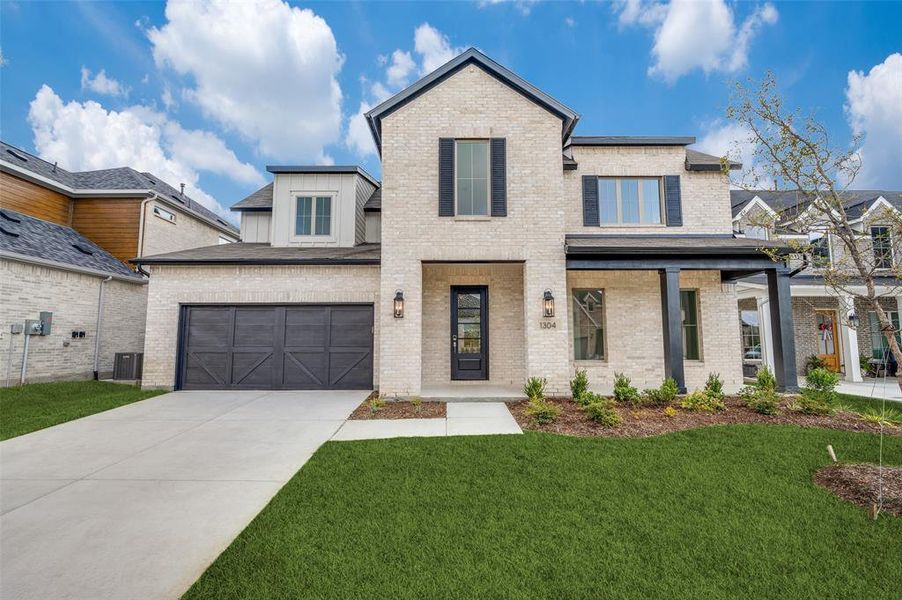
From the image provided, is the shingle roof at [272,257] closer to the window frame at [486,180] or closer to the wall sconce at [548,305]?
the window frame at [486,180]

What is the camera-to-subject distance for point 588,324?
10.3 meters

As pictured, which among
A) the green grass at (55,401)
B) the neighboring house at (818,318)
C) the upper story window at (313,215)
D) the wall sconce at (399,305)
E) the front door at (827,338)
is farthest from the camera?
the front door at (827,338)

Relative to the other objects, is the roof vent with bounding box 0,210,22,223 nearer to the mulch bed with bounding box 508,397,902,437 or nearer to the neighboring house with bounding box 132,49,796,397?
the neighboring house with bounding box 132,49,796,397

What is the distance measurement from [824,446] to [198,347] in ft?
41.5

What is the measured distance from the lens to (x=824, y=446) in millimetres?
5188

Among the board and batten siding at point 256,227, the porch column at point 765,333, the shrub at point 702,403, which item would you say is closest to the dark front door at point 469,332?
the shrub at point 702,403

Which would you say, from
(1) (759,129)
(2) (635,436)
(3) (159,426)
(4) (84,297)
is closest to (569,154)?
(1) (759,129)

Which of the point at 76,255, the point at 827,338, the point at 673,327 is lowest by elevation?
the point at 827,338

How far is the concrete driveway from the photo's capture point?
271 centimetres

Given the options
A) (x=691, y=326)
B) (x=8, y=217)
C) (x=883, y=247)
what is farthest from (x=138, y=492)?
(x=8, y=217)

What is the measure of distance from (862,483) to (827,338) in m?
13.7

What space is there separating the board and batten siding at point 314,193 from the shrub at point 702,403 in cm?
945

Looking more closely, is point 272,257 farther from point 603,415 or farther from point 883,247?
point 883,247

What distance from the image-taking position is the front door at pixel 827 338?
44.8 feet
